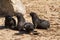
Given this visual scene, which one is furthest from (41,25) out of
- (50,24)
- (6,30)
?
(6,30)

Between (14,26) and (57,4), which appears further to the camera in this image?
(57,4)

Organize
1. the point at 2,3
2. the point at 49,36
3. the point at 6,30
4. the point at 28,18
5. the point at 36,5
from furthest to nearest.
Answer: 1. the point at 36,5
2. the point at 2,3
3. the point at 28,18
4. the point at 6,30
5. the point at 49,36

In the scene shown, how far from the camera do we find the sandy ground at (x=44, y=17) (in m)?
10.5

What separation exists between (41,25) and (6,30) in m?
1.44

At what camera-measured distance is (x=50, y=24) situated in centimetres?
1191

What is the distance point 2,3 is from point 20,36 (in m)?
3.54

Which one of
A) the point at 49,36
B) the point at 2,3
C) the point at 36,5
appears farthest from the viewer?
the point at 36,5

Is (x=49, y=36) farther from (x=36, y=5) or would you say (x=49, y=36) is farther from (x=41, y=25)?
(x=36, y=5)

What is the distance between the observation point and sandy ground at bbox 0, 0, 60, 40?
34.4 feet

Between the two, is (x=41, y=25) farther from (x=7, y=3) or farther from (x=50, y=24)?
(x=7, y=3)

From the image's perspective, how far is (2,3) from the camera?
1366 centimetres

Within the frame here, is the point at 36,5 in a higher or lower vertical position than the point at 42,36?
higher

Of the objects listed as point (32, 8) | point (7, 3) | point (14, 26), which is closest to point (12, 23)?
point (14, 26)

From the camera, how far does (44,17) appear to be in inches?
509
